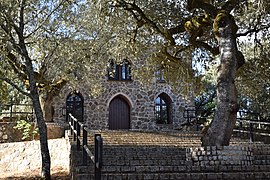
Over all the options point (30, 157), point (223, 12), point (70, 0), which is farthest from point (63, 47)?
point (223, 12)

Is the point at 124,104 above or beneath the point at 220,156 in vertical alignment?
above

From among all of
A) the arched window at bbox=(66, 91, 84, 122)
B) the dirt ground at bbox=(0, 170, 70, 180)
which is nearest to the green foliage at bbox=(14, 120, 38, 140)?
the dirt ground at bbox=(0, 170, 70, 180)

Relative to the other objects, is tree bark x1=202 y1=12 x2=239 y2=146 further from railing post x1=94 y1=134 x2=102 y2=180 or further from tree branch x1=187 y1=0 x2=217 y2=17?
railing post x1=94 y1=134 x2=102 y2=180

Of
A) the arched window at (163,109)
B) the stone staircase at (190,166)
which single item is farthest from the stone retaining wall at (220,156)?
the arched window at (163,109)

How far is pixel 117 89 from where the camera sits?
17656mm

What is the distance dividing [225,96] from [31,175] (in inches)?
191

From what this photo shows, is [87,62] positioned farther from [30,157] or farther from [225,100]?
[225,100]

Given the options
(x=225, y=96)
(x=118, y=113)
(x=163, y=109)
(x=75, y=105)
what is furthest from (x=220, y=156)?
(x=163, y=109)

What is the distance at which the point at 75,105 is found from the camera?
1717 cm

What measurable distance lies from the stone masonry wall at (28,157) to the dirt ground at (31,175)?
0.68ft

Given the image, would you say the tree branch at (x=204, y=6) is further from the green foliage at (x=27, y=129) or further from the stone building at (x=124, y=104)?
the stone building at (x=124, y=104)

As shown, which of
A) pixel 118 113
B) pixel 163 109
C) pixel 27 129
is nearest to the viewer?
pixel 27 129

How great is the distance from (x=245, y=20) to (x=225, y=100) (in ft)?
12.2

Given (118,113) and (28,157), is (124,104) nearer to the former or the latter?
(118,113)
